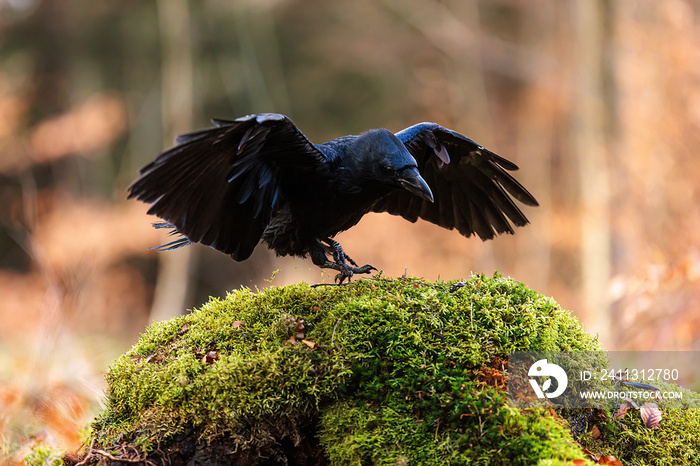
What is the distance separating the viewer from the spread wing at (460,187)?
4066 mm

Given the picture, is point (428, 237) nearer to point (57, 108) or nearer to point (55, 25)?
point (57, 108)

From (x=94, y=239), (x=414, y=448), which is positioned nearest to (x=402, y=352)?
(x=414, y=448)

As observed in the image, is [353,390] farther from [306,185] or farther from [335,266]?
[306,185]

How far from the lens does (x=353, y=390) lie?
2.72 meters

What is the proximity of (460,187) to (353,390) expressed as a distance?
2246 mm

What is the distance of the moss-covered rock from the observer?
2441mm

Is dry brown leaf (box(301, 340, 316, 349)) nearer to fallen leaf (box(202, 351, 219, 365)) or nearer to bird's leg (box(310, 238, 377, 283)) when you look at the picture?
fallen leaf (box(202, 351, 219, 365))

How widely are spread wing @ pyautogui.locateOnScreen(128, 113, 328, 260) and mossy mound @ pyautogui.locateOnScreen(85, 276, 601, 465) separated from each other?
69 centimetres

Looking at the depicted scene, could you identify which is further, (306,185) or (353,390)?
(306,185)

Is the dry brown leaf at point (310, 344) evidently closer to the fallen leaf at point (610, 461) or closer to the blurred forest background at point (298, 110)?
the fallen leaf at point (610, 461)

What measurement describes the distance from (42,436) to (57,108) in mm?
11421

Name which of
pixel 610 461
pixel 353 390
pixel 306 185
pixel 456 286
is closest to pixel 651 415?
pixel 610 461

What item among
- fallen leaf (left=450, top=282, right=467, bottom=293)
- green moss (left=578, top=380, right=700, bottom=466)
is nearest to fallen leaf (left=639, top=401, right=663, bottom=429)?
green moss (left=578, top=380, right=700, bottom=466)

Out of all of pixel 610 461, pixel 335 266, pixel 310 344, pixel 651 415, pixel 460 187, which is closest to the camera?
pixel 610 461
